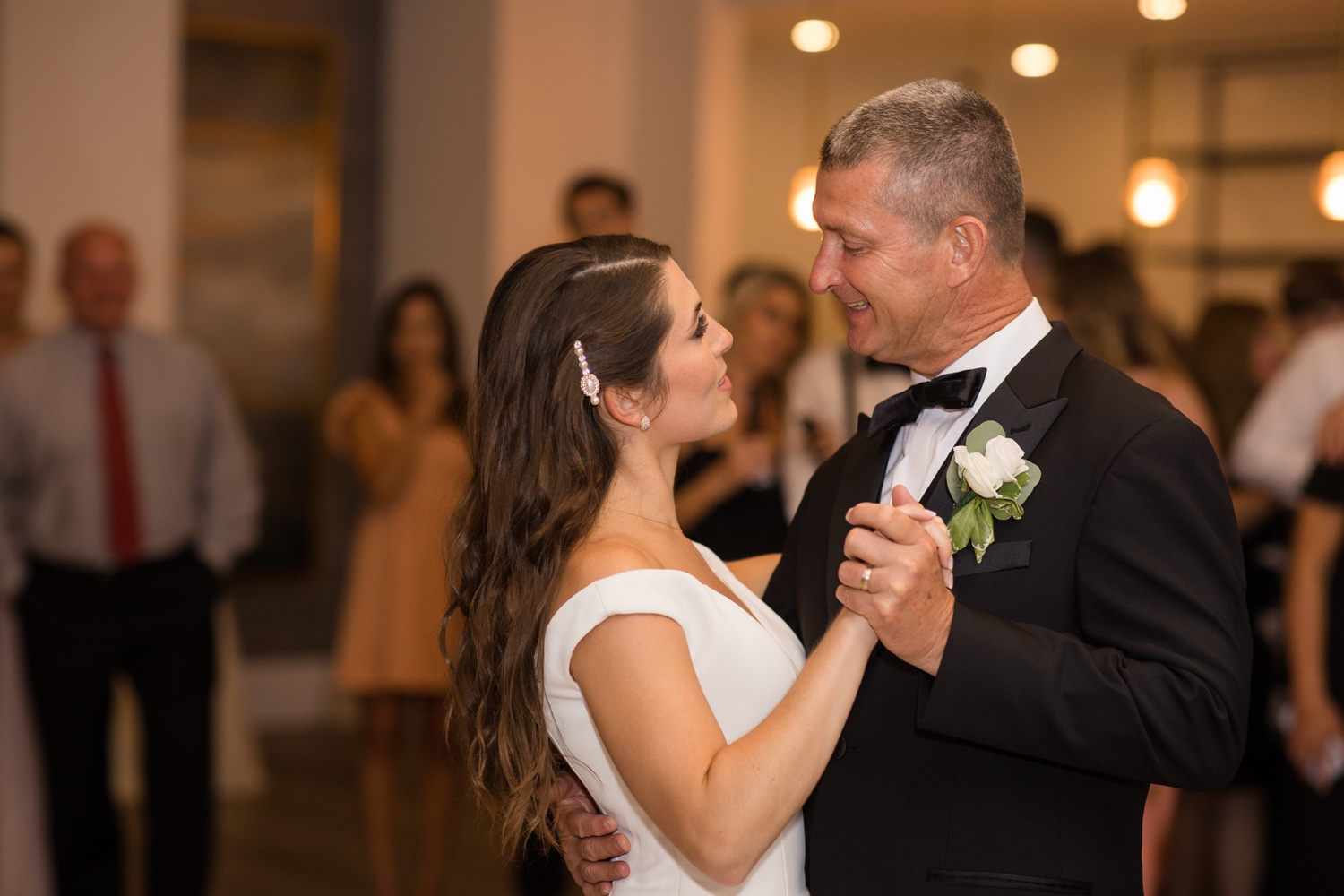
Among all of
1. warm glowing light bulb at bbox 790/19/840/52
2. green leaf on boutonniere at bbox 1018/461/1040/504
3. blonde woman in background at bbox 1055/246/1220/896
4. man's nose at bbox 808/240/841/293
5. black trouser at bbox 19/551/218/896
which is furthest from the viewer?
warm glowing light bulb at bbox 790/19/840/52

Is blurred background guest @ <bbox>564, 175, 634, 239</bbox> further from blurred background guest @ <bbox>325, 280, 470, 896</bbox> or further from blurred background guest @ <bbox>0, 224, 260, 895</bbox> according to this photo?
blurred background guest @ <bbox>0, 224, 260, 895</bbox>

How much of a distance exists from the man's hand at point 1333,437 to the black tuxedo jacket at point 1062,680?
176 centimetres

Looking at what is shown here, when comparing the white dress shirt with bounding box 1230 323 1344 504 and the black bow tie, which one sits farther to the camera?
the white dress shirt with bounding box 1230 323 1344 504

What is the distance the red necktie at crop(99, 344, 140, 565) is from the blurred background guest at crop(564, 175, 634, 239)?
1525 millimetres

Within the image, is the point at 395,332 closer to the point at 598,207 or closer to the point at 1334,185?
the point at 598,207

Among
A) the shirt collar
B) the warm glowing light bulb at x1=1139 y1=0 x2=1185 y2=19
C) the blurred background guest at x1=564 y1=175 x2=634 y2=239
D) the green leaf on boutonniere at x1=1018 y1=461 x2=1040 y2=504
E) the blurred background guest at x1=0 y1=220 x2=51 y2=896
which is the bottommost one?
the blurred background guest at x1=0 y1=220 x2=51 y2=896

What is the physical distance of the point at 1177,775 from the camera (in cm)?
153

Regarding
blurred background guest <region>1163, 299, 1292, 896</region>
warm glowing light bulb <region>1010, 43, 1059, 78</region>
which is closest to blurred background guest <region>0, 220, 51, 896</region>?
blurred background guest <region>1163, 299, 1292, 896</region>

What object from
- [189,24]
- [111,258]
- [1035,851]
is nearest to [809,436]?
[1035,851]

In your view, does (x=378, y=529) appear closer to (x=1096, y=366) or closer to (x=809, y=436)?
(x=809, y=436)

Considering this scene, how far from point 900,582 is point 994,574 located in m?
0.22

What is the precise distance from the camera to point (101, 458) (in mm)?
4145

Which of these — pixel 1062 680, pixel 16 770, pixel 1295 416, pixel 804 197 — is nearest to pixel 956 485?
pixel 1062 680

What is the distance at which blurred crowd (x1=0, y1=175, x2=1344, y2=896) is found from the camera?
3.54 metres
